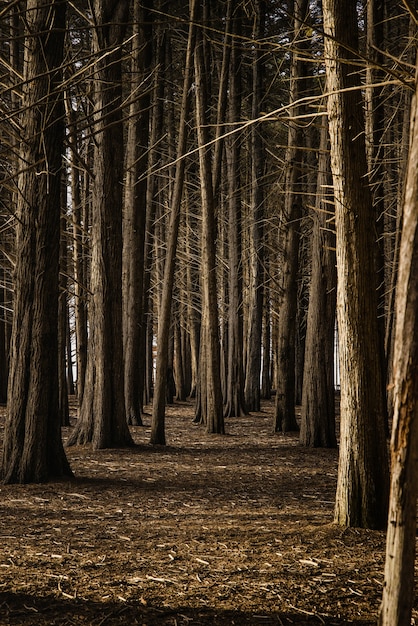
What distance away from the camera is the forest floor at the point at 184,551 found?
14.6ft

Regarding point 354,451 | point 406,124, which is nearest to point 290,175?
point 406,124

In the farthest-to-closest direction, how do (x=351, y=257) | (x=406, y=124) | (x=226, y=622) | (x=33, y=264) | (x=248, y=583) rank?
(x=406, y=124) → (x=33, y=264) → (x=351, y=257) → (x=248, y=583) → (x=226, y=622)

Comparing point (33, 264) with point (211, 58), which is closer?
point (33, 264)

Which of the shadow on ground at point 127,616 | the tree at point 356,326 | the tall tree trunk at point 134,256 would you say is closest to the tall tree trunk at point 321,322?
the tall tree trunk at point 134,256

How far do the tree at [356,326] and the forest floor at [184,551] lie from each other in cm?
32

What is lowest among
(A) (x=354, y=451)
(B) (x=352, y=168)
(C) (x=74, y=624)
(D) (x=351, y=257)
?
(C) (x=74, y=624)

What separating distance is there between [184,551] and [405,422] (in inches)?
120

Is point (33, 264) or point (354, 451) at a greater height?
point (33, 264)

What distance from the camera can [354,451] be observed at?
627 cm

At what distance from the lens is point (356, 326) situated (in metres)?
6.26

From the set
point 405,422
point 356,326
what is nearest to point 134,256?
point 356,326

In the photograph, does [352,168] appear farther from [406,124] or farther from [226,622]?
[406,124]

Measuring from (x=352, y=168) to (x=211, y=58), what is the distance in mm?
14142

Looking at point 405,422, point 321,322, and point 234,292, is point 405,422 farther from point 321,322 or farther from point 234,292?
point 234,292
